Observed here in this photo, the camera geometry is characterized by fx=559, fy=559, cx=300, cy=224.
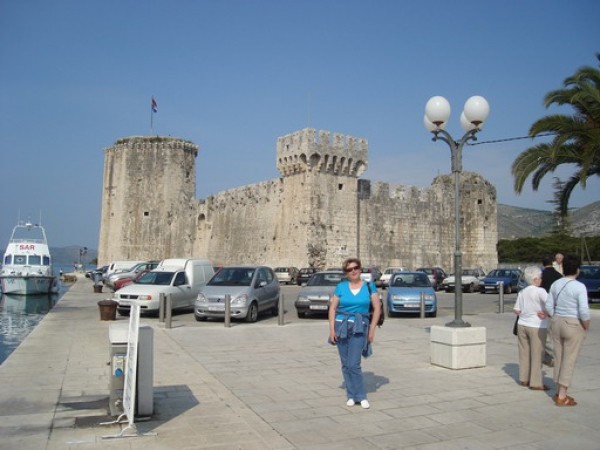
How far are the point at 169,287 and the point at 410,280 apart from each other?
699 cm

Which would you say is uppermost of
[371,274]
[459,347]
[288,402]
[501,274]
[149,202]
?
[149,202]

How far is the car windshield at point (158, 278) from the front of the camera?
15900mm

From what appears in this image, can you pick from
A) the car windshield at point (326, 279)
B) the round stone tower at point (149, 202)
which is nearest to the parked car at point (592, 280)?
the car windshield at point (326, 279)

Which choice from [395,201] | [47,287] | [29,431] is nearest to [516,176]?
[29,431]

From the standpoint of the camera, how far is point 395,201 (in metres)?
36.4

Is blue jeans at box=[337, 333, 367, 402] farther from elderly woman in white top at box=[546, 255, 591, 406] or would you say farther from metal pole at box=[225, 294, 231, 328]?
metal pole at box=[225, 294, 231, 328]

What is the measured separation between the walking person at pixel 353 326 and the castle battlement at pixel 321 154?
968 inches

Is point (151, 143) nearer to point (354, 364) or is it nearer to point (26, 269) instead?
point (26, 269)

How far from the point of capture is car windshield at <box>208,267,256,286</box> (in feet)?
47.3

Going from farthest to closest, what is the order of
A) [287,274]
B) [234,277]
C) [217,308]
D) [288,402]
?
[287,274] < [234,277] < [217,308] < [288,402]

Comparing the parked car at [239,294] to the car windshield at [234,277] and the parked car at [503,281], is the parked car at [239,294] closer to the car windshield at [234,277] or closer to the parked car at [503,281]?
the car windshield at [234,277]

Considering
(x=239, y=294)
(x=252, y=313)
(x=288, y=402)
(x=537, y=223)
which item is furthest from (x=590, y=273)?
(x=537, y=223)

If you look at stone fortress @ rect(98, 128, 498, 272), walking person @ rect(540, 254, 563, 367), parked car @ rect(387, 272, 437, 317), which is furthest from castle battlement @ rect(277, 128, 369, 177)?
walking person @ rect(540, 254, 563, 367)

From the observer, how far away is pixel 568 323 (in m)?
5.89
